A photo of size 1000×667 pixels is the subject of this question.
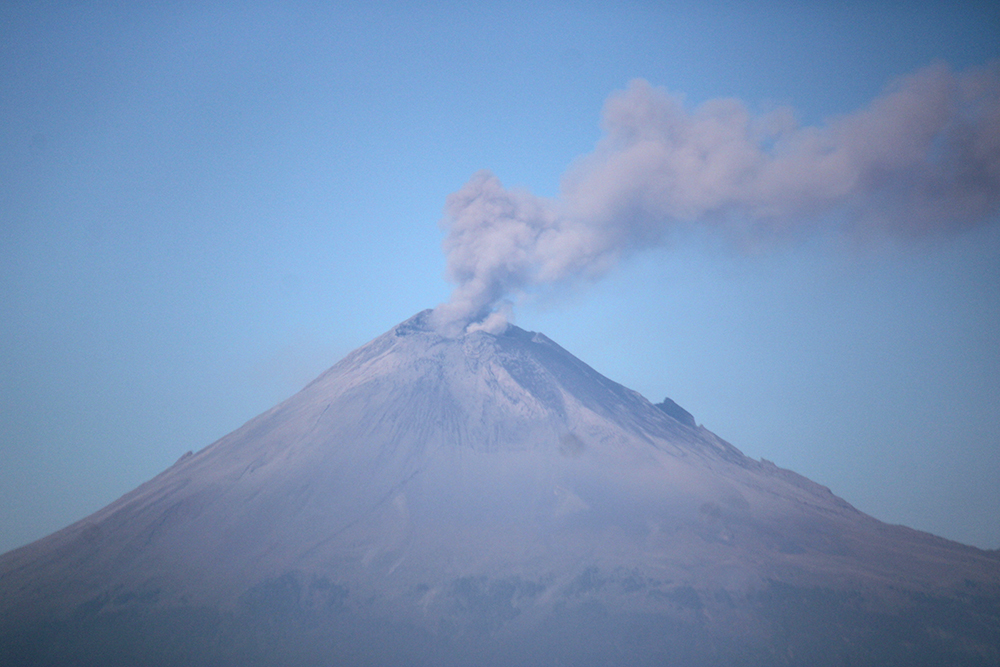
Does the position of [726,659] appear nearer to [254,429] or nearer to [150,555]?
[150,555]

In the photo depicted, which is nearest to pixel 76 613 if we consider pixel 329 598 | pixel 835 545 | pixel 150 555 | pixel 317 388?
pixel 150 555

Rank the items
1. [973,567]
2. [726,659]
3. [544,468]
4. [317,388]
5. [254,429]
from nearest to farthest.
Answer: [726,659] < [973,567] < [544,468] < [254,429] < [317,388]

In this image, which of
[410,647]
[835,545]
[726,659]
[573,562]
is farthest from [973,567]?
[410,647]

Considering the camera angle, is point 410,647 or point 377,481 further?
point 377,481

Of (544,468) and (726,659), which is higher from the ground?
(544,468)

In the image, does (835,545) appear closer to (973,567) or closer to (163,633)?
(973,567)

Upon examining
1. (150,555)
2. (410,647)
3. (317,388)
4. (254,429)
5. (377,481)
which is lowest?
(410,647)

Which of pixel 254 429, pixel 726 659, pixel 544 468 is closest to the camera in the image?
pixel 726 659
